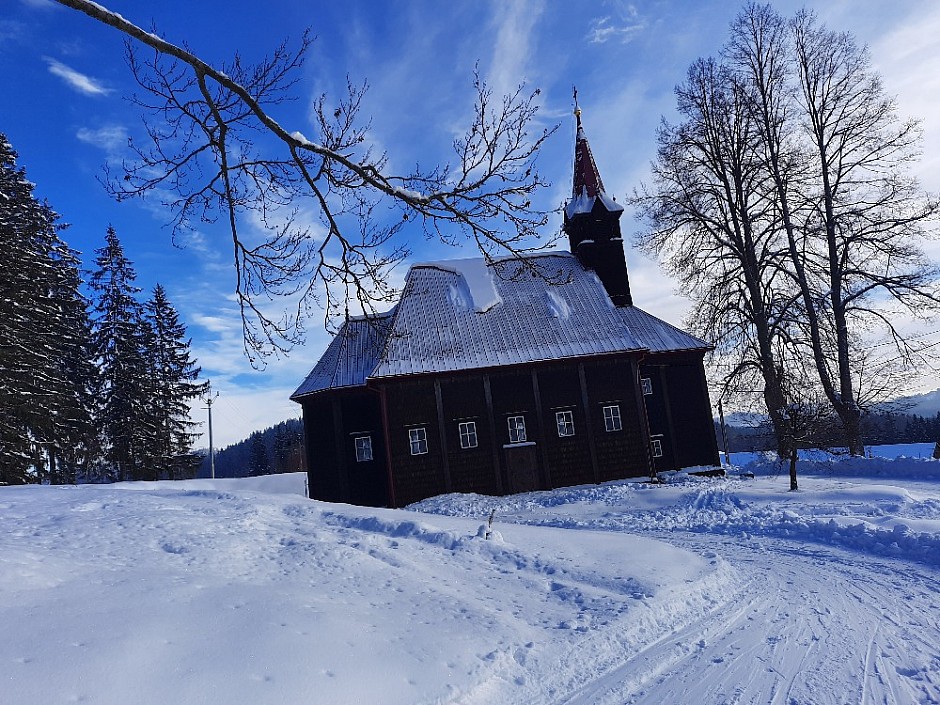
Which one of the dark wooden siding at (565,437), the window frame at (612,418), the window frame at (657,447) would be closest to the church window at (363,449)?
the dark wooden siding at (565,437)

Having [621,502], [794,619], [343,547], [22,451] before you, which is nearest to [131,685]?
[343,547]

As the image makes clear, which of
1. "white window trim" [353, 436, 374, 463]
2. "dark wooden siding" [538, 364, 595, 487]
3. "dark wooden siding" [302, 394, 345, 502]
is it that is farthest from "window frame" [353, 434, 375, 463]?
"dark wooden siding" [538, 364, 595, 487]

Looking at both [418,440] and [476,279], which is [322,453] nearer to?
[418,440]

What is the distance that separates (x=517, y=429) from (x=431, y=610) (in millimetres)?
14331

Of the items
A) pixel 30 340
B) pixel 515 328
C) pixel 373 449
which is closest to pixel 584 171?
pixel 515 328

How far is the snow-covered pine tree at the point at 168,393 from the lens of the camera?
91.5 feet

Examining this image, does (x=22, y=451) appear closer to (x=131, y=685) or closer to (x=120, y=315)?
(x=120, y=315)

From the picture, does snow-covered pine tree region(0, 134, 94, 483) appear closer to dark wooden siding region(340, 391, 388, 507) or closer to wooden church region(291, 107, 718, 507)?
wooden church region(291, 107, 718, 507)

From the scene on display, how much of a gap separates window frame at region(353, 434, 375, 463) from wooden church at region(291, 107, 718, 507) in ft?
0.17

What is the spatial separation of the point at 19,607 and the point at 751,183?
25.0m

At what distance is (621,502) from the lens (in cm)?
1488

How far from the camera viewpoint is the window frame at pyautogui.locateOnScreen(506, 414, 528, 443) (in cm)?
1914

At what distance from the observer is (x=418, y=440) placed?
18.9 m

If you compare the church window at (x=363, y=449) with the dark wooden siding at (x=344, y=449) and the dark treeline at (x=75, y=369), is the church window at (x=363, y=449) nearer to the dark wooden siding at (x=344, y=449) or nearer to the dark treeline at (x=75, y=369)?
the dark wooden siding at (x=344, y=449)
